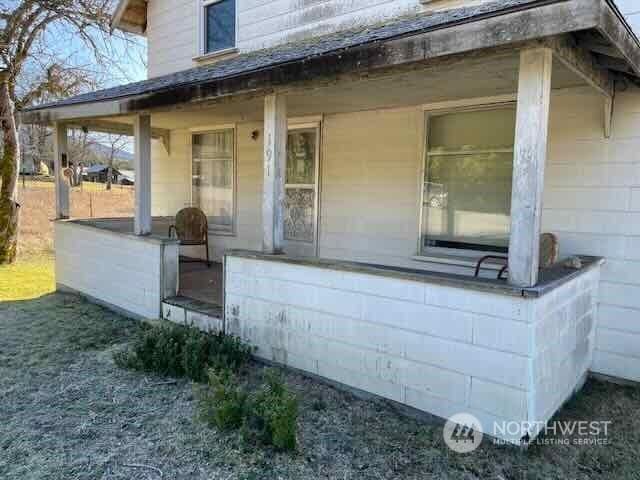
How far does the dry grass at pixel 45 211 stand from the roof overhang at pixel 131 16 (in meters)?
4.02

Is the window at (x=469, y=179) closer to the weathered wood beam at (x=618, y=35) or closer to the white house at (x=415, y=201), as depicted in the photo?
the white house at (x=415, y=201)

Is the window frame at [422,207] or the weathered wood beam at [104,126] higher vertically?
the weathered wood beam at [104,126]

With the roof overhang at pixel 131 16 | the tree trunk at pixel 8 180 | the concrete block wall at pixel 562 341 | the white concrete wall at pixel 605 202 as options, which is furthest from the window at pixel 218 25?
the concrete block wall at pixel 562 341

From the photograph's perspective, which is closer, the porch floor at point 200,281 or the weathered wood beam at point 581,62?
the weathered wood beam at point 581,62

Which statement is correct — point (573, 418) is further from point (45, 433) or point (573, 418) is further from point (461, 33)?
point (45, 433)

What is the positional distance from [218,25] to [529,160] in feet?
20.6

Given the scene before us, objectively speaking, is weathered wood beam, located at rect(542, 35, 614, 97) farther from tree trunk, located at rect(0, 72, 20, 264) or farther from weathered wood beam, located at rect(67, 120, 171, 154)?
tree trunk, located at rect(0, 72, 20, 264)

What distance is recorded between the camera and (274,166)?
4035mm

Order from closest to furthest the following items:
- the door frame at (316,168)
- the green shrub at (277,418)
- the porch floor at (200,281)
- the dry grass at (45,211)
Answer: the green shrub at (277,418), the porch floor at (200,281), the door frame at (316,168), the dry grass at (45,211)

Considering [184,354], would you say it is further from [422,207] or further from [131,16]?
[131,16]

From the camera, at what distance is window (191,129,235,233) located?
736 cm

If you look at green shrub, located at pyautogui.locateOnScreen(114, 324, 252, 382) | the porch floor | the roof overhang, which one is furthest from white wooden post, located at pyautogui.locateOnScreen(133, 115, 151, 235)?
the roof overhang

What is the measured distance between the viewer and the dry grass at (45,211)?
1140cm

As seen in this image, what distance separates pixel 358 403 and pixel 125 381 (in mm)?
1977
